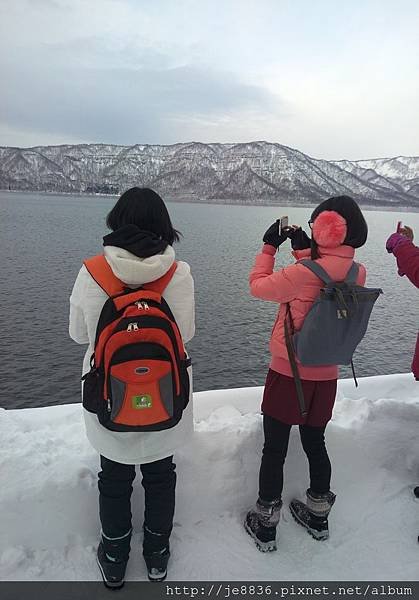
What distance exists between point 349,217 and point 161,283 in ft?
4.11

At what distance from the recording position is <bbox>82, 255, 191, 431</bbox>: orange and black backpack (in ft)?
7.34

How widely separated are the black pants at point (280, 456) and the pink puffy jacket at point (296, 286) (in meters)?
0.39

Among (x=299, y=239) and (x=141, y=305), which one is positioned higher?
(x=299, y=239)

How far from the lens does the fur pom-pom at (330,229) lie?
8.62 ft

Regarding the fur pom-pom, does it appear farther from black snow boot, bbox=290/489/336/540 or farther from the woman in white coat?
black snow boot, bbox=290/489/336/540

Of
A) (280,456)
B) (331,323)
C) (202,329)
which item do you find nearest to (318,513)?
(280,456)

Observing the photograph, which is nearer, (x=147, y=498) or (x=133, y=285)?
(x=133, y=285)

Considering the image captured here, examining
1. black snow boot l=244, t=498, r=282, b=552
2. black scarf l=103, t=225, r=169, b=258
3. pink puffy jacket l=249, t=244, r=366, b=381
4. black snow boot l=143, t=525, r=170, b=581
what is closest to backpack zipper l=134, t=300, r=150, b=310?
black scarf l=103, t=225, r=169, b=258

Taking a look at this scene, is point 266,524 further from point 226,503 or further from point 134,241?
point 134,241

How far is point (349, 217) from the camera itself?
2.68 m

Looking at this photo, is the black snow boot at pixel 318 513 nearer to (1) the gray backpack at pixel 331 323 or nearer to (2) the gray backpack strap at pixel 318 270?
(1) the gray backpack at pixel 331 323

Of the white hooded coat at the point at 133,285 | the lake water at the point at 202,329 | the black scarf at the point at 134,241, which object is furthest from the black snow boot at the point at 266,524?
the lake water at the point at 202,329

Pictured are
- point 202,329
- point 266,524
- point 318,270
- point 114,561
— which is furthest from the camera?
point 202,329

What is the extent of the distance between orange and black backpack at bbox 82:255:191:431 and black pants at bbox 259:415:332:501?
864 millimetres
